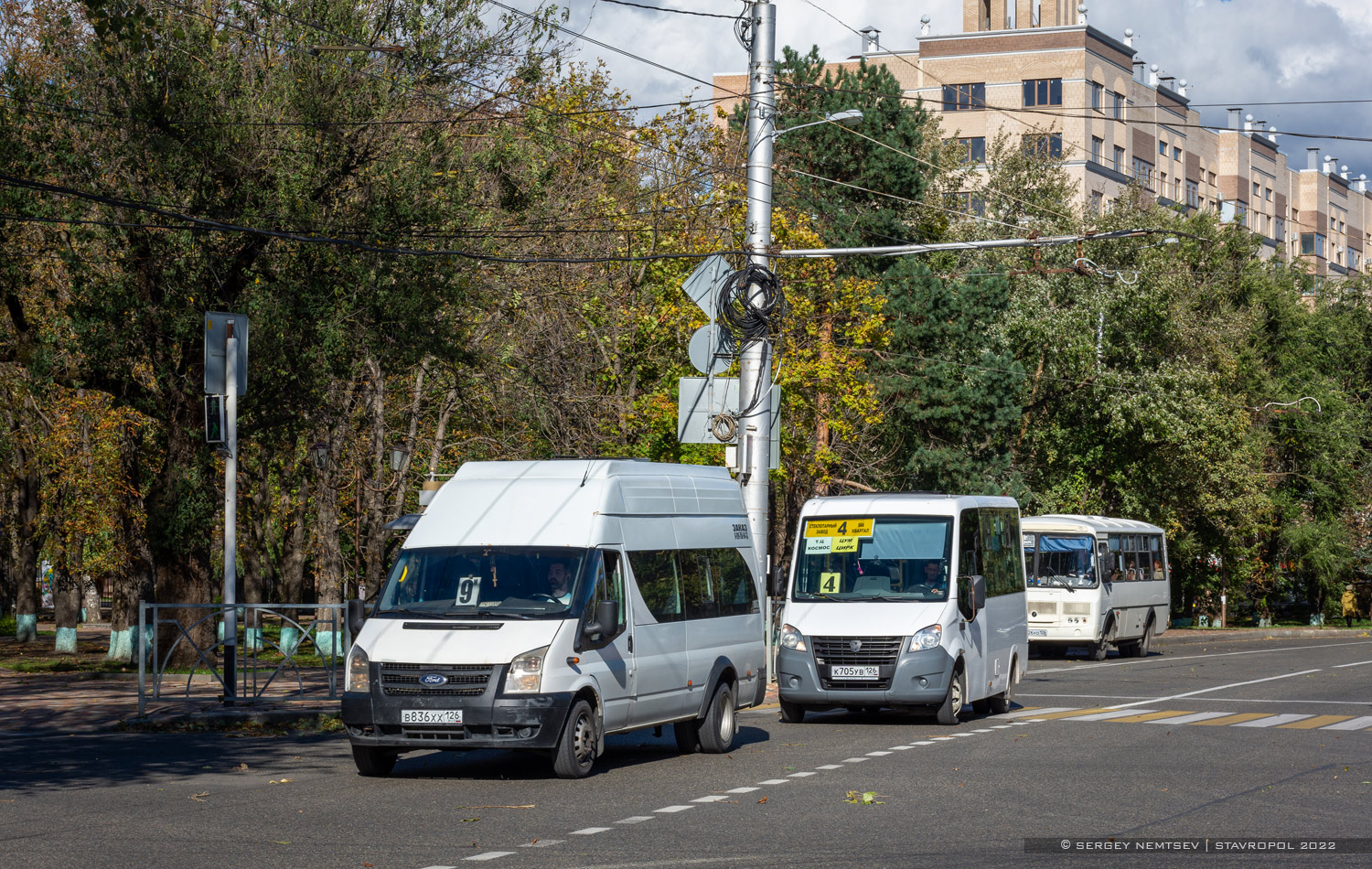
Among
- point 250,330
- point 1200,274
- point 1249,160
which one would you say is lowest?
point 250,330

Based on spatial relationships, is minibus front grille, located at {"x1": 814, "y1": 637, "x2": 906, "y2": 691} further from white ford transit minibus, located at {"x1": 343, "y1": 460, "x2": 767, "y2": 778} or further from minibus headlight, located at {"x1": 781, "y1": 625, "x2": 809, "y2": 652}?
white ford transit minibus, located at {"x1": 343, "y1": 460, "x2": 767, "y2": 778}

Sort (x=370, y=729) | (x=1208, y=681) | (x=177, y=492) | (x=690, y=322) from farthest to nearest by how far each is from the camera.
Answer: (x=690, y=322) < (x=1208, y=681) < (x=177, y=492) < (x=370, y=729)

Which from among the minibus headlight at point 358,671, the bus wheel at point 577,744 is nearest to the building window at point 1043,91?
the bus wheel at point 577,744

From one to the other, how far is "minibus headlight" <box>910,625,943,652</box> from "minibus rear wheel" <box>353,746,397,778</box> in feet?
22.9

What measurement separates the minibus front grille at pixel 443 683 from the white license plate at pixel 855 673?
6667 millimetres

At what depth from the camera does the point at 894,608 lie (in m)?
18.9

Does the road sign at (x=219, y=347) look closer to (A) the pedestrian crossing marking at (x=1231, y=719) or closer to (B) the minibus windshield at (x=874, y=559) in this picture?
(B) the minibus windshield at (x=874, y=559)

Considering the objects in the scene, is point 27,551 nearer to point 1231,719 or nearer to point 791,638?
point 791,638

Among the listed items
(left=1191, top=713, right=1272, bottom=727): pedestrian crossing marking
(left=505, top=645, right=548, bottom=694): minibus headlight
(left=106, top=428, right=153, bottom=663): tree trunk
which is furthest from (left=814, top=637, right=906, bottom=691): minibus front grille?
(left=106, top=428, right=153, bottom=663): tree trunk

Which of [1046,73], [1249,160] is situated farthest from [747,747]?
[1249,160]

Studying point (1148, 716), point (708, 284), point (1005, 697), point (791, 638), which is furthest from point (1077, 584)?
point (791, 638)

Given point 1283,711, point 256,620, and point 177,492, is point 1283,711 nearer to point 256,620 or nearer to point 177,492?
point 256,620

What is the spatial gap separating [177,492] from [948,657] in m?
12.4

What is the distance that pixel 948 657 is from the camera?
60.4ft
